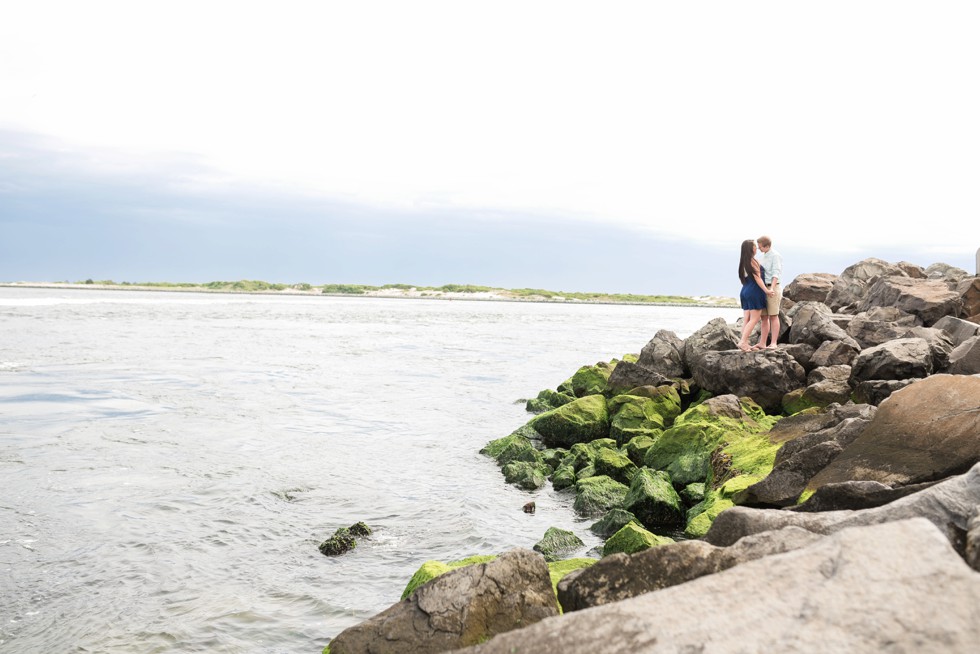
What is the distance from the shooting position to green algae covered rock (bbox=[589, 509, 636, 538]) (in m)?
8.87

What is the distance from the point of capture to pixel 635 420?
13375 mm

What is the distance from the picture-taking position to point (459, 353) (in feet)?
113

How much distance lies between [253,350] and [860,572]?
31.6 m

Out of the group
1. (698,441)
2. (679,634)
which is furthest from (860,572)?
(698,441)

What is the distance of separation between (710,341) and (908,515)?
11.3 m

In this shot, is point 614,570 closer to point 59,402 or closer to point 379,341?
point 59,402

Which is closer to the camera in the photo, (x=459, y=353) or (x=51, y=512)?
(x=51, y=512)

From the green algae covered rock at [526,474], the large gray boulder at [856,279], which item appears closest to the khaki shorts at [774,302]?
the green algae covered rock at [526,474]

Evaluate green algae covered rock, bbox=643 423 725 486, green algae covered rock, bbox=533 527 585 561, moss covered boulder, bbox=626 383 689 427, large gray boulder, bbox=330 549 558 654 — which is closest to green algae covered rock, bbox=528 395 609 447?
moss covered boulder, bbox=626 383 689 427

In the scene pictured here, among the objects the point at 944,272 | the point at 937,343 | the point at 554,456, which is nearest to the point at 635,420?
the point at 554,456

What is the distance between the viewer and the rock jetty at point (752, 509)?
290cm

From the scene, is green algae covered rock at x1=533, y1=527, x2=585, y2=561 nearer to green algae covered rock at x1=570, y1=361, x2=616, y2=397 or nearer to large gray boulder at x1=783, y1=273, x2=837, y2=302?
green algae covered rock at x1=570, y1=361, x2=616, y2=397

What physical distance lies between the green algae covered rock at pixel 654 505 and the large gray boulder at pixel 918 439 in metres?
2.43

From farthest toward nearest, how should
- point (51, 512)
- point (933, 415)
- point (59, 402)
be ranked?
point (59, 402), point (51, 512), point (933, 415)
